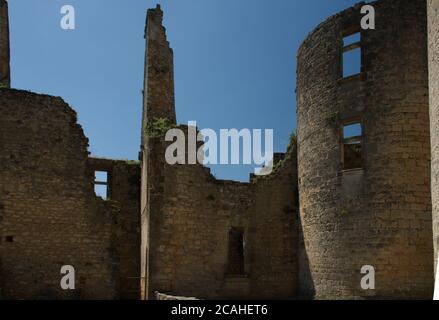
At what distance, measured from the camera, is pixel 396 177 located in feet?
42.8

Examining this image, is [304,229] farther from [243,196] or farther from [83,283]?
[83,283]

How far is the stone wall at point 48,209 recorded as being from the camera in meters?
15.0

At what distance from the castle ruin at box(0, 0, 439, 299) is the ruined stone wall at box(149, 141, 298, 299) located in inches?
1.2

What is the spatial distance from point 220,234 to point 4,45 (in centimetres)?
1028

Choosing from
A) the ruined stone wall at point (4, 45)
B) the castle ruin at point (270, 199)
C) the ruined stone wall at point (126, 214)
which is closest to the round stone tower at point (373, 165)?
the castle ruin at point (270, 199)

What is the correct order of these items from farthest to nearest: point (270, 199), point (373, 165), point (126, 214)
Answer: point (126, 214) → point (270, 199) → point (373, 165)

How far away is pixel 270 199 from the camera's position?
54.1ft

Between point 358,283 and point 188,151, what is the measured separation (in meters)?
5.85

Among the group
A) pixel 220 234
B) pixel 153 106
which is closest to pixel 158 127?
pixel 153 106

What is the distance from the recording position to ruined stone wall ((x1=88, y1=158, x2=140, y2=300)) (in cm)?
1756

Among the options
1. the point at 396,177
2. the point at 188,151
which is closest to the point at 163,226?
Answer: the point at 188,151

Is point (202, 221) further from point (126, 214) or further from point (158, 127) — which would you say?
point (126, 214)

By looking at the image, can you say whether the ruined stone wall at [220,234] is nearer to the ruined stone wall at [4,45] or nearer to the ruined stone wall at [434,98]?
the ruined stone wall at [434,98]

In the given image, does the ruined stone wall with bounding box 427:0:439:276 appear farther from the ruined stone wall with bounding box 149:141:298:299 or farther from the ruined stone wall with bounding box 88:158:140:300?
the ruined stone wall with bounding box 88:158:140:300
